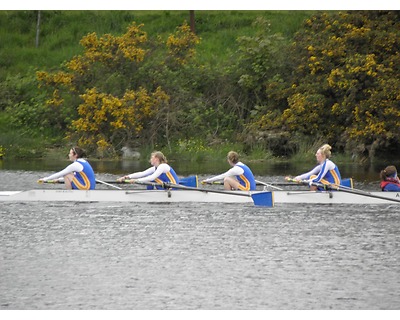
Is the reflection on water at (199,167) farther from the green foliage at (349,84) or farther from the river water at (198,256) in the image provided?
the river water at (198,256)

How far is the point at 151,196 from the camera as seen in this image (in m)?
20.5

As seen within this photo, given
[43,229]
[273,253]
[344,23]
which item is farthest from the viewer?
[344,23]

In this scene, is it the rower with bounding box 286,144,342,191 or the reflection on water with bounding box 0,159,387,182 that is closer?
the rower with bounding box 286,144,342,191

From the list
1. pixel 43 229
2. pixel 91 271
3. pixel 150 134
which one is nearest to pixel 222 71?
pixel 150 134

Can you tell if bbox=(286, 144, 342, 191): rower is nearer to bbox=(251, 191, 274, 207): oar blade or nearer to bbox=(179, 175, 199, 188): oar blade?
bbox=(251, 191, 274, 207): oar blade

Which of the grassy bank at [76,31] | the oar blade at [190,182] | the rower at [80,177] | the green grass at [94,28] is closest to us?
the rower at [80,177]

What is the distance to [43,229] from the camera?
18578mm

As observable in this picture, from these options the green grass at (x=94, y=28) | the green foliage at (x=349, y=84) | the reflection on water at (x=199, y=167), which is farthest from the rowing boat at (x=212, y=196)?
the green grass at (x=94, y=28)

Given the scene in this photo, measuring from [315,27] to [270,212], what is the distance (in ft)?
56.4

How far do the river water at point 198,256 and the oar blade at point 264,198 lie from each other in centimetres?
26

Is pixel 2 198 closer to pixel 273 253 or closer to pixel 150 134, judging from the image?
pixel 273 253

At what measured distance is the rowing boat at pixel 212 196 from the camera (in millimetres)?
20172

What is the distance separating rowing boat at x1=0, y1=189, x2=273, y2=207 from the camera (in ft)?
66.1

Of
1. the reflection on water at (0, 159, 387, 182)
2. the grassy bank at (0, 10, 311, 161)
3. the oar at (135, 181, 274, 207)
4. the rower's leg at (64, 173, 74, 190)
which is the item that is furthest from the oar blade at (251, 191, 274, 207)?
the grassy bank at (0, 10, 311, 161)
